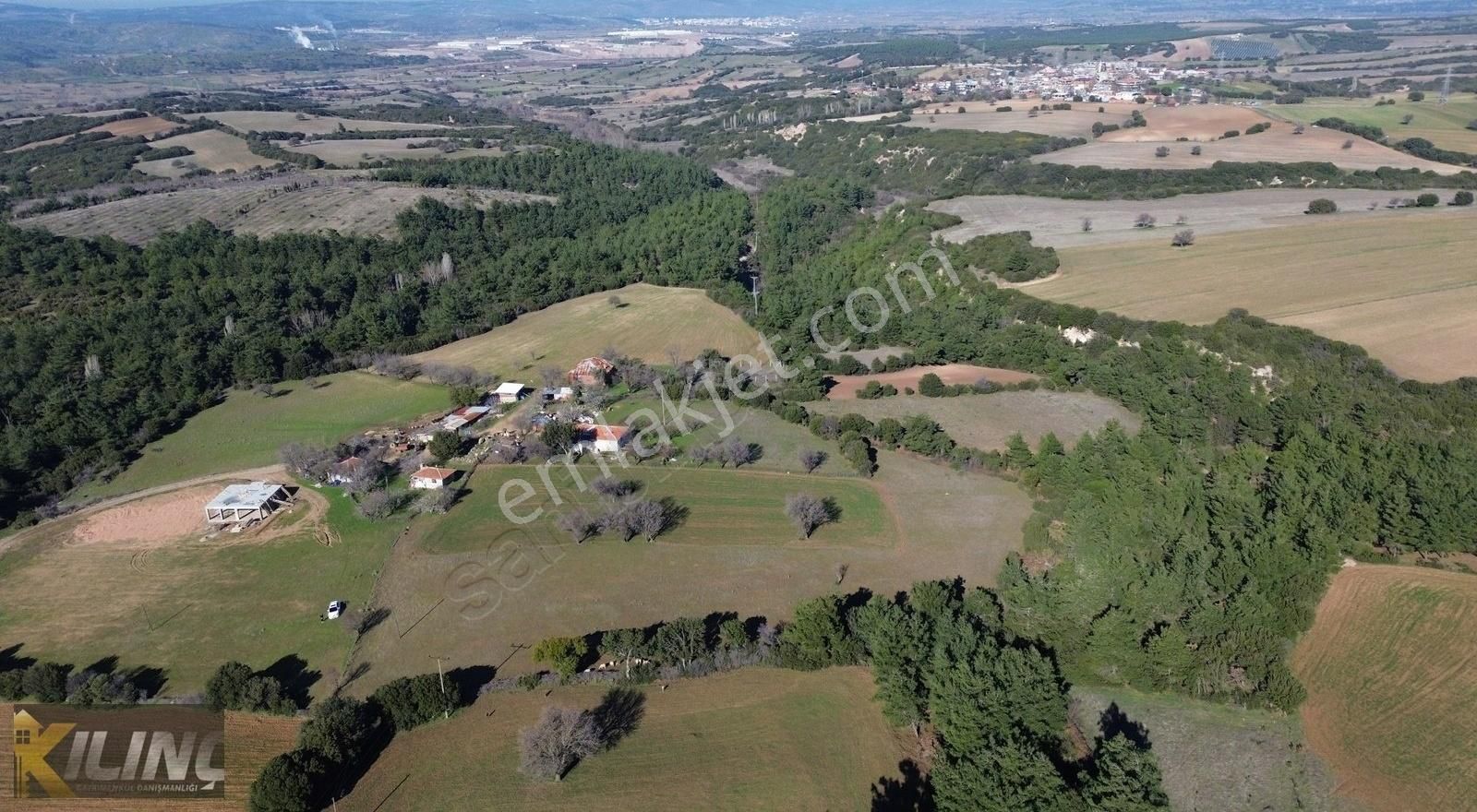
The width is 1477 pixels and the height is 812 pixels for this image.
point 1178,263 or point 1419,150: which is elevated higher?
point 1419,150

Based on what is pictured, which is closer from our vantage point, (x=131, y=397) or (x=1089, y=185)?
(x=131, y=397)

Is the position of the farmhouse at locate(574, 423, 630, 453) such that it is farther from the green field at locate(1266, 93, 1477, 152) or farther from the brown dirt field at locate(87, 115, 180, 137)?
the brown dirt field at locate(87, 115, 180, 137)

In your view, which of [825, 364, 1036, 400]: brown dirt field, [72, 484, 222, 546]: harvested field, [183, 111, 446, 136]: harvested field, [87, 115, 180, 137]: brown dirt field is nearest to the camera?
[72, 484, 222, 546]: harvested field

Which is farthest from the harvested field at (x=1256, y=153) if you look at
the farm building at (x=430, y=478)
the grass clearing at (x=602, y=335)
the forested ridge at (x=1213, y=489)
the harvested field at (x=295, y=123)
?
the harvested field at (x=295, y=123)

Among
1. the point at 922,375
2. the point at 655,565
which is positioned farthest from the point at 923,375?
the point at 655,565

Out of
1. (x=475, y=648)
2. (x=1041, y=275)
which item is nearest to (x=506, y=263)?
(x=1041, y=275)

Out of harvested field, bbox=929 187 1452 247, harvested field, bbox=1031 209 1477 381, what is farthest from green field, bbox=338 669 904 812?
harvested field, bbox=929 187 1452 247

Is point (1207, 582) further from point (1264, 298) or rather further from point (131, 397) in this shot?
point (131, 397)

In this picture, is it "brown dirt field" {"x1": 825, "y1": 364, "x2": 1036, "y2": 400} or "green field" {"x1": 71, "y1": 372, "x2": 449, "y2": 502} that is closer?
"green field" {"x1": 71, "y1": 372, "x2": 449, "y2": 502}
